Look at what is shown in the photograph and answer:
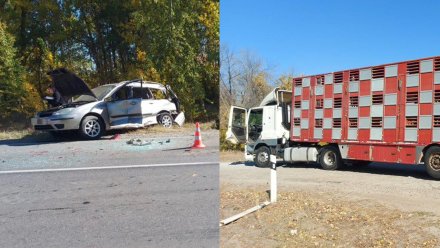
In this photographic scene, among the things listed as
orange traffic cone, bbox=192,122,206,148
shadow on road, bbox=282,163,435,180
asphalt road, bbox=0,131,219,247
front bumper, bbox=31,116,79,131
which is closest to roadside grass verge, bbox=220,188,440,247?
asphalt road, bbox=0,131,219,247

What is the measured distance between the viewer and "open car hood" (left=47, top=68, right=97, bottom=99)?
4.00m

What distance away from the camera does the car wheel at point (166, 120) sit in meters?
3.66

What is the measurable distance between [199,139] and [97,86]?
1004 mm

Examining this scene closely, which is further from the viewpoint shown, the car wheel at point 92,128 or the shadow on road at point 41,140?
the shadow on road at point 41,140

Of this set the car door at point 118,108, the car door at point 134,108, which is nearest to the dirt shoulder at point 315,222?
the car door at point 134,108

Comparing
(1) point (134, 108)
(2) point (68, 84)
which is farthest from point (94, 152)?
(1) point (134, 108)

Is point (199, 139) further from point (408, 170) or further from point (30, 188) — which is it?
point (408, 170)

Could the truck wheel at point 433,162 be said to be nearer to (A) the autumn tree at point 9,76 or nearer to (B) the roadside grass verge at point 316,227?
(B) the roadside grass verge at point 316,227

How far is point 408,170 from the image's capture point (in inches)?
336

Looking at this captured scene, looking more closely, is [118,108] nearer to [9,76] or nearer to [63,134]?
→ [63,134]

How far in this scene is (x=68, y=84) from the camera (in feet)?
13.4

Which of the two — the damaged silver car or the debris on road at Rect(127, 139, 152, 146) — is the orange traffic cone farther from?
the debris on road at Rect(127, 139, 152, 146)

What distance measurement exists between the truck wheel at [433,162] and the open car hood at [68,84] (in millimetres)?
5695

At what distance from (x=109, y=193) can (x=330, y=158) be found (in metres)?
6.15
